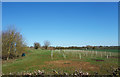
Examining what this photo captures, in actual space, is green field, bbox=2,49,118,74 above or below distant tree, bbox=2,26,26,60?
below

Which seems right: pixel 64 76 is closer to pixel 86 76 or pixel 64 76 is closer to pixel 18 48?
pixel 86 76

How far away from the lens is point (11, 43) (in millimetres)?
16656

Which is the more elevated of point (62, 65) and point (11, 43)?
point (11, 43)

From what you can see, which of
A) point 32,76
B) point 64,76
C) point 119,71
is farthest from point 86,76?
point 32,76

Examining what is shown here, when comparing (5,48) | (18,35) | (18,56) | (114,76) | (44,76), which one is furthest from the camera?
(18,56)

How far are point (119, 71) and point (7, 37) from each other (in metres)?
16.8

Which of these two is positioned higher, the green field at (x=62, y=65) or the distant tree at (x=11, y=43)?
the distant tree at (x=11, y=43)

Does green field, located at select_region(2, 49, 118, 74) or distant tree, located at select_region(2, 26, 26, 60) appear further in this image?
distant tree, located at select_region(2, 26, 26, 60)

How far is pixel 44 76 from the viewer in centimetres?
267

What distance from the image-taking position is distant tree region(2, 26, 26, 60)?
16391 mm

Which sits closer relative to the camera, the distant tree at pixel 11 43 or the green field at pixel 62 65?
the green field at pixel 62 65

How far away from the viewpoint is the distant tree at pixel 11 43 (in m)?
16.4

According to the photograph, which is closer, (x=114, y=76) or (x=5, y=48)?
(x=114, y=76)

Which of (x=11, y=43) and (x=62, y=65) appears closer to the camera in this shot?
(x=62, y=65)
